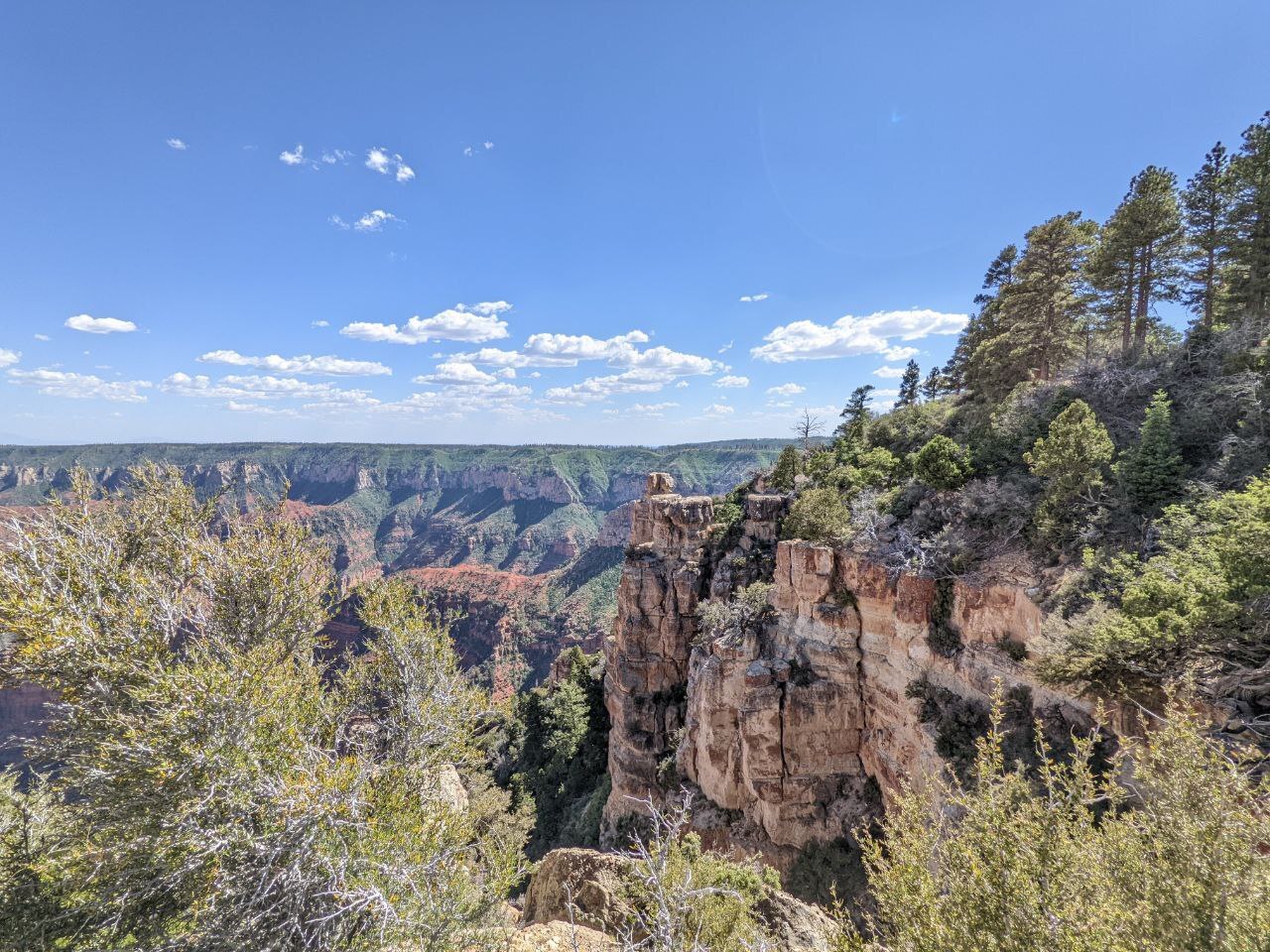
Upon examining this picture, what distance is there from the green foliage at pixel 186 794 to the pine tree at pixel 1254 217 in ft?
→ 122

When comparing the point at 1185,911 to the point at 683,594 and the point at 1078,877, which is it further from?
the point at 683,594

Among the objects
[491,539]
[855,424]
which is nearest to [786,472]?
[855,424]

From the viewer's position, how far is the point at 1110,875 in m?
5.43

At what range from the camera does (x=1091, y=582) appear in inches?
531

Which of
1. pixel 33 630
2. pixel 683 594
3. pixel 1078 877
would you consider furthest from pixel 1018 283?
pixel 33 630

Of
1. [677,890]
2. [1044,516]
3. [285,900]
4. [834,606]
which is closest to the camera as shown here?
[285,900]

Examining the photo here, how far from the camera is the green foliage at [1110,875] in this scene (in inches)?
192

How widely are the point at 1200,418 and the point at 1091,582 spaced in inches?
327

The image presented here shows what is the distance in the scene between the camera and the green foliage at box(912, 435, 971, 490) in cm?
1988

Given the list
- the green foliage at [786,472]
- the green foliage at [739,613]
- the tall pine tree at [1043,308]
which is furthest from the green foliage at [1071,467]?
the green foliage at [786,472]

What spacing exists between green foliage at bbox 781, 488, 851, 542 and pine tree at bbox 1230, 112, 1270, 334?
800 inches

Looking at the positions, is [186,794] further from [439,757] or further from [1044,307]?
[1044,307]

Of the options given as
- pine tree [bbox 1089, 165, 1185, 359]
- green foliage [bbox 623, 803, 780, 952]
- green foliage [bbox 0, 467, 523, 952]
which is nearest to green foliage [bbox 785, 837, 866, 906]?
green foliage [bbox 623, 803, 780, 952]

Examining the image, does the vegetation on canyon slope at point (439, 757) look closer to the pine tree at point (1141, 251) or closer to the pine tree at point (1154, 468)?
the pine tree at point (1154, 468)
